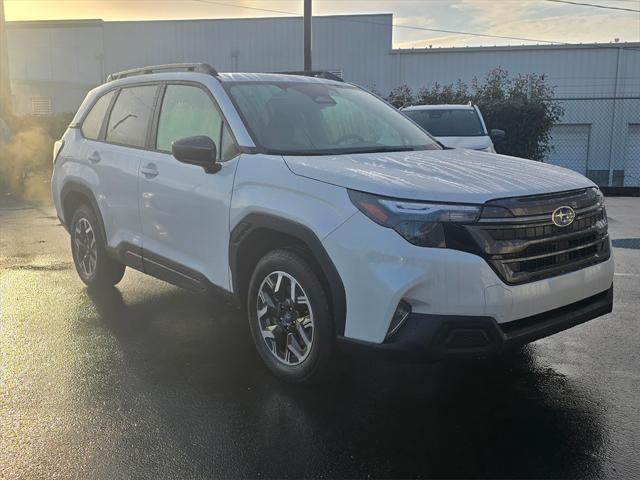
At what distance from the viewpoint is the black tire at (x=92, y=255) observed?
18.2 feet

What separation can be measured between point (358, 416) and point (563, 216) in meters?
1.49

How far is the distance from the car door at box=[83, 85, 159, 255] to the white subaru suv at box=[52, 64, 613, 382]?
2 cm

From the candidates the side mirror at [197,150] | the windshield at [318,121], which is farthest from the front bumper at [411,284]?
the side mirror at [197,150]

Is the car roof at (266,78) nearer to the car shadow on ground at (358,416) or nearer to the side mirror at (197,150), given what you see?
the side mirror at (197,150)

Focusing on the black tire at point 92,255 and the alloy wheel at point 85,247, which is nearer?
the black tire at point 92,255

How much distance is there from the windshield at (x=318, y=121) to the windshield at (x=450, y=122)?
616 cm

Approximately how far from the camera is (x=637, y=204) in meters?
13.1

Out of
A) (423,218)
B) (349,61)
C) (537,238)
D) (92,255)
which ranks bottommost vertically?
(92,255)

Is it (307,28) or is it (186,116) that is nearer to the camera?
(186,116)

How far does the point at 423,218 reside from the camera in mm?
2990

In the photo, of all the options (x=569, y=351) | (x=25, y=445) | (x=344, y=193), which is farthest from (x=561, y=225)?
(x=25, y=445)

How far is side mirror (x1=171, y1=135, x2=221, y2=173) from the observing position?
3.87 metres

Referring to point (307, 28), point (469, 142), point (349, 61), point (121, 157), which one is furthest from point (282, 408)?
point (349, 61)

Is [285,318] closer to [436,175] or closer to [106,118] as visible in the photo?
[436,175]
